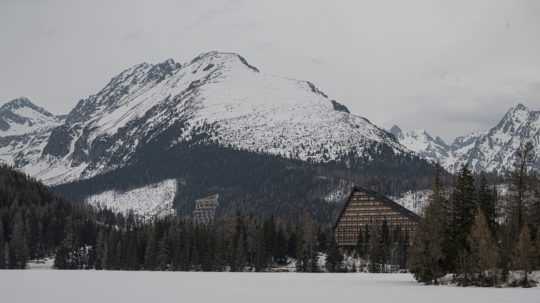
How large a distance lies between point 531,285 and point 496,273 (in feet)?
18.2

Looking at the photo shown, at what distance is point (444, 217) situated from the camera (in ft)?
386

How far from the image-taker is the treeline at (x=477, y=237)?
4203 inches

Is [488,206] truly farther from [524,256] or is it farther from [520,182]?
[524,256]

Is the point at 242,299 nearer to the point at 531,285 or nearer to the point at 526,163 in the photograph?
the point at 531,285

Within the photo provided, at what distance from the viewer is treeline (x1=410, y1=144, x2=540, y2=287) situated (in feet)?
350

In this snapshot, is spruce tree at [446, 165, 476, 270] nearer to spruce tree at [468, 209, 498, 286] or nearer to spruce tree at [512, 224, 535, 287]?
spruce tree at [468, 209, 498, 286]

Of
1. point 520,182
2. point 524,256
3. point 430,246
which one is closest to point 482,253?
point 524,256

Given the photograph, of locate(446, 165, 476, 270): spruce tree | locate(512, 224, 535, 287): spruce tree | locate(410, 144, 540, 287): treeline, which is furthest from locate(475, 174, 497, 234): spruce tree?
locate(512, 224, 535, 287): spruce tree

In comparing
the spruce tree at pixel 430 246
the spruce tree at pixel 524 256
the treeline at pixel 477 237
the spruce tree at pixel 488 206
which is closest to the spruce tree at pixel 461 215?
the treeline at pixel 477 237

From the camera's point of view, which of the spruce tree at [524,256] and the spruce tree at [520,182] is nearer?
the spruce tree at [524,256]

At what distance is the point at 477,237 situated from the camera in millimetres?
109250

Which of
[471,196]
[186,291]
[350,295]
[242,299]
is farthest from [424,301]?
[471,196]

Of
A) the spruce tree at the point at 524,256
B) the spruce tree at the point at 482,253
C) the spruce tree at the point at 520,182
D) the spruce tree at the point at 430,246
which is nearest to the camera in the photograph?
the spruce tree at the point at 524,256

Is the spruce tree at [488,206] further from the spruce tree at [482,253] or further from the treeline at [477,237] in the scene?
the spruce tree at [482,253]
